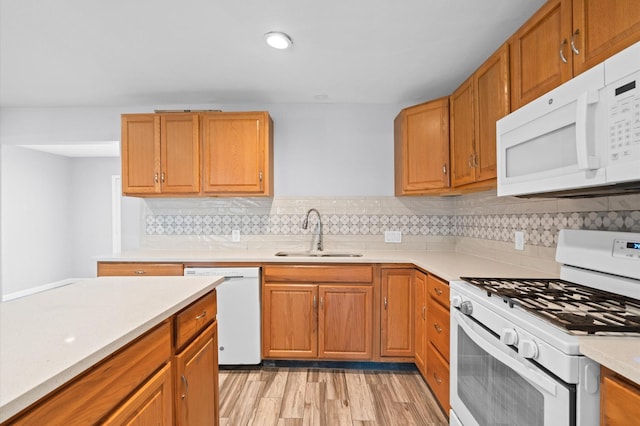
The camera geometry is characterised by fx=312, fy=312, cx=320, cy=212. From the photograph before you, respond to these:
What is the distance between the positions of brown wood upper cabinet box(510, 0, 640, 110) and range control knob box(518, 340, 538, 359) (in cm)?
103

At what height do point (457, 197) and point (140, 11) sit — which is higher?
point (140, 11)

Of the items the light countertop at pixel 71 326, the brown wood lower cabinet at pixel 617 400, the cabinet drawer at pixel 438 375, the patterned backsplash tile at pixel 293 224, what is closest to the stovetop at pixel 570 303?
the brown wood lower cabinet at pixel 617 400

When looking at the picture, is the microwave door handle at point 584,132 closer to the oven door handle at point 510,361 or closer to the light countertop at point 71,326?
the oven door handle at point 510,361

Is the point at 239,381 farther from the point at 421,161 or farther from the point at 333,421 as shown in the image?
the point at 421,161

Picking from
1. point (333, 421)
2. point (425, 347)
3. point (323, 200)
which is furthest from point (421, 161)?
point (333, 421)

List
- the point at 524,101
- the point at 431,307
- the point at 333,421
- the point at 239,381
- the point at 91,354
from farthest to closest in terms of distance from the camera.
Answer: the point at 239,381 < the point at 431,307 < the point at 333,421 < the point at 524,101 < the point at 91,354

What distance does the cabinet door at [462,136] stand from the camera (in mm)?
2123

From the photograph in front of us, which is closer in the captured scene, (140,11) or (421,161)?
(140,11)

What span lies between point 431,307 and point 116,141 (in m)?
3.25

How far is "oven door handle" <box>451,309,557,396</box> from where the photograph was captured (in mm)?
876

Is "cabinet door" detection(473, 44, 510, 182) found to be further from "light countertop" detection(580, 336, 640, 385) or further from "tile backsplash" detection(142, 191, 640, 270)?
"light countertop" detection(580, 336, 640, 385)

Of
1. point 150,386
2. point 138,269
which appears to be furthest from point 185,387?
point 138,269

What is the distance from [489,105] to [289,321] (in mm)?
2060

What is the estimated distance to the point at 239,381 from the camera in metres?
2.35
